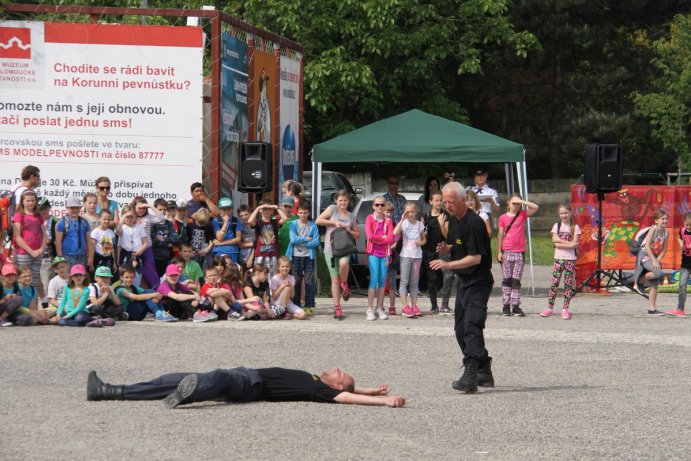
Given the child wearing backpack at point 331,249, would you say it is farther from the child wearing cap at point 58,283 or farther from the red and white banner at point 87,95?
the child wearing cap at point 58,283

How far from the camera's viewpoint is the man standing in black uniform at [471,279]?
437 inches

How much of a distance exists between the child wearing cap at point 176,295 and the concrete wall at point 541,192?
2398 centimetres

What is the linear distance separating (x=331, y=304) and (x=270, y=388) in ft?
32.8

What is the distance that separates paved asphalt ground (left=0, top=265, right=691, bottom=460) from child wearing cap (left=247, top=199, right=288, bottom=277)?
111cm

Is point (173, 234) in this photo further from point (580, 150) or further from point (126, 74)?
point (580, 150)

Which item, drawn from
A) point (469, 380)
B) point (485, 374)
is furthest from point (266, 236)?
point (469, 380)

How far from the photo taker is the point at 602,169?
20.3 meters

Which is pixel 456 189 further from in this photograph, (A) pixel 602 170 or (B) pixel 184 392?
(A) pixel 602 170

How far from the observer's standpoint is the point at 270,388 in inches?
380

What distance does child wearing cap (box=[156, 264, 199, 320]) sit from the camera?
16.7m

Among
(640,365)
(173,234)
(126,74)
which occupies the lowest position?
(640,365)

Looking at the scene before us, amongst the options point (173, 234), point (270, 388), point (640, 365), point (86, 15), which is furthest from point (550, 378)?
point (86, 15)

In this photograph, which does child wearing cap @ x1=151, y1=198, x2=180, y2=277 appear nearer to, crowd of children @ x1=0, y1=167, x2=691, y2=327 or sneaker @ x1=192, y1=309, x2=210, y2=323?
crowd of children @ x1=0, y1=167, x2=691, y2=327

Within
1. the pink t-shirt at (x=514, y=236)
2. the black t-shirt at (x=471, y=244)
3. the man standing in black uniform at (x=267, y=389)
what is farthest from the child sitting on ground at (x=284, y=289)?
the man standing in black uniform at (x=267, y=389)
